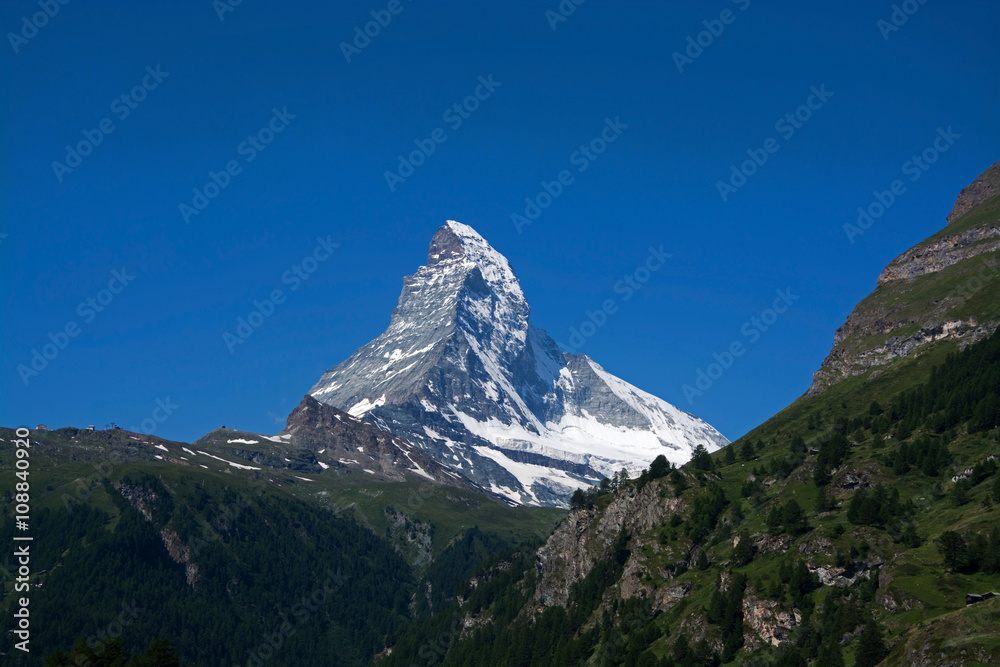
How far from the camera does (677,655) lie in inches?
6599

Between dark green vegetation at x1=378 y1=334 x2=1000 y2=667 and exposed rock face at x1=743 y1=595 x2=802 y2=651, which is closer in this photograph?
dark green vegetation at x1=378 y1=334 x2=1000 y2=667

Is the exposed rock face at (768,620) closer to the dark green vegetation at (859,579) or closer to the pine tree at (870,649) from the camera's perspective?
the dark green vegetation at (859,579)

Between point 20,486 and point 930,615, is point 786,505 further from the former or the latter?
point 20,486

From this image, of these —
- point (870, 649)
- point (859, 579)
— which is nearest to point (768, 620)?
point (859, 579)

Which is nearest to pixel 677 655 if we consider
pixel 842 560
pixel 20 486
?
pixel 842 560

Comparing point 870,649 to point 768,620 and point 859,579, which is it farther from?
point 768,620

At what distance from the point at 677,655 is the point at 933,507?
50.4 m

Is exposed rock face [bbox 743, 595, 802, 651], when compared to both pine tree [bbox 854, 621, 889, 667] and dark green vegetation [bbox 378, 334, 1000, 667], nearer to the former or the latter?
dark green vegetation [bbox 378, 334, 1000, 667]

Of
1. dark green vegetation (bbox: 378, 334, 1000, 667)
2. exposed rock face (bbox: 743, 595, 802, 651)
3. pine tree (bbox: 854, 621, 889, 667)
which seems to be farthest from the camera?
exposed rock face (bbox: 743, 595, 802, 651)

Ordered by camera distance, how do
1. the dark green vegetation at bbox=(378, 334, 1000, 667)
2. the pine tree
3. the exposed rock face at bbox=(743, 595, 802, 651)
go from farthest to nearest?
1. the exposed rock face at bbox=(743, 595, 802, 651)
2. the dark green vegetation at bbox=(378, 334, 1000, 667)
3. the pine tree

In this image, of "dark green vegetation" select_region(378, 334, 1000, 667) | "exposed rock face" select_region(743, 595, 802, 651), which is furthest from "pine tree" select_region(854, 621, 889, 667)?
"exposed rock face" select_region(743, 595, 802, 651)

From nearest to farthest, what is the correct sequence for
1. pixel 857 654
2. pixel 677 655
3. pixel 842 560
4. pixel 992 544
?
pixel 857 654
pixel 992 544
pixel 842 560
pixel 677 655

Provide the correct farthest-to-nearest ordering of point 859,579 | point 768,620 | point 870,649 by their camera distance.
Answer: point 768,620, point 859,579, point 870,649

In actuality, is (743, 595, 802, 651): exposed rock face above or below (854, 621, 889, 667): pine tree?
above
